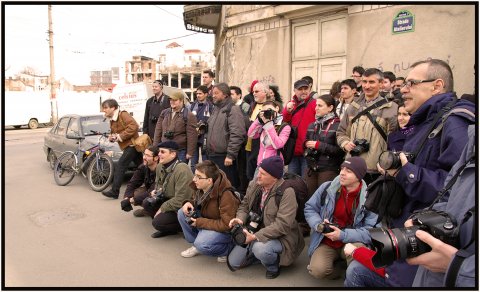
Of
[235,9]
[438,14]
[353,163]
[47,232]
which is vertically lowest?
[47,232]

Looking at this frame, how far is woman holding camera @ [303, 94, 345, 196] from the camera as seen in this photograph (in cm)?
458

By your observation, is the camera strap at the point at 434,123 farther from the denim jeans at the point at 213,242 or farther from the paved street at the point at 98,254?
the denim jeans at the point at 213,242

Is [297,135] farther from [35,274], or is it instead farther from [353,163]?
[35,274]

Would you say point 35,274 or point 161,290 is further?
point 35,274

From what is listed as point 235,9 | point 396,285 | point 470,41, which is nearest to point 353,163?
point 396,285

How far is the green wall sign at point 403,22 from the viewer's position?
7.72 meters

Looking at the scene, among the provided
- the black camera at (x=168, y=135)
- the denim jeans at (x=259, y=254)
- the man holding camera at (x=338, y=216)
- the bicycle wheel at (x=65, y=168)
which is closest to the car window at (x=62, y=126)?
the bicycle wheel at (x=65, y=168)

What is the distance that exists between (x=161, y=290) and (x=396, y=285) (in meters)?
2.17

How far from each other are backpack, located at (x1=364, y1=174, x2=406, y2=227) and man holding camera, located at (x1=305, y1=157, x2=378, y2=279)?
80cm

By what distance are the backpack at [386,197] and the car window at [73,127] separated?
306 inches

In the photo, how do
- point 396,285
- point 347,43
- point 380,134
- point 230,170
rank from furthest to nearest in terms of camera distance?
point 347,43
point 230,170
point 380,134
point 396,285

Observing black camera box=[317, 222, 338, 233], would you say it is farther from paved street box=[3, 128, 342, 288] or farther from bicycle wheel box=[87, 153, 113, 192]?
bicycle wheel box=[87, 153, 113, 192]

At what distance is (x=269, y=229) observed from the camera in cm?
374

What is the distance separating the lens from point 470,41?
22.5 ft
